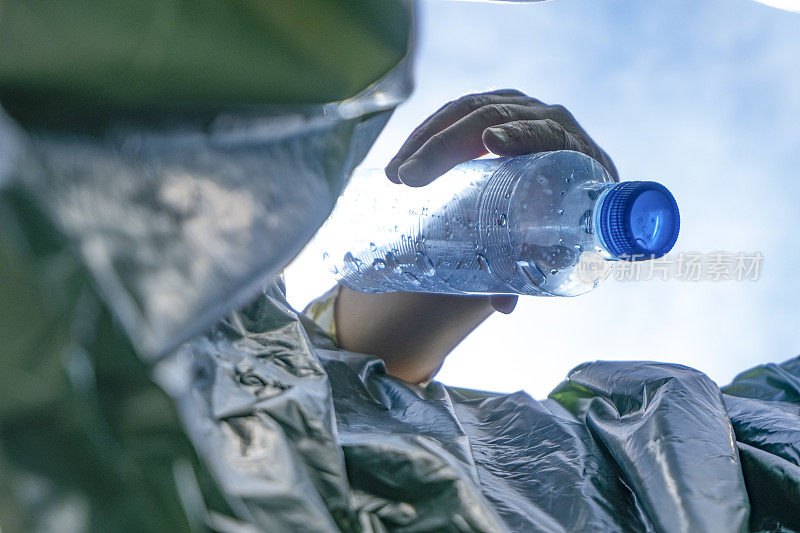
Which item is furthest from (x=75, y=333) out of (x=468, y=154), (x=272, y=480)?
(x=468, y=154)

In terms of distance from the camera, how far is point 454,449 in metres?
0.49

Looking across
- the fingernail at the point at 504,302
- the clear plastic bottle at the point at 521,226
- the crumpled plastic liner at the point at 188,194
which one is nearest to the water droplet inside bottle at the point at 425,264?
the clear plastic bottle at the point at 521,226

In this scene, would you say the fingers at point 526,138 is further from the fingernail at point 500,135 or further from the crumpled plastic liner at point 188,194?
the crumpled plastic liner at point 188,194

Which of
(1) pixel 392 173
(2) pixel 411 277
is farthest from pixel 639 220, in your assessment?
(2) pixel 411 277

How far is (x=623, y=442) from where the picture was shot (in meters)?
0.52

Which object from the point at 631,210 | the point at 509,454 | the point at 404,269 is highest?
the point at 631,210

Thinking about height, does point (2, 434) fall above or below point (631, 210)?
below

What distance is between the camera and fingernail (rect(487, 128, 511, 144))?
28.5 inches

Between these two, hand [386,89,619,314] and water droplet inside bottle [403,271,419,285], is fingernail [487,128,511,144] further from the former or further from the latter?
water droplet inside bottle [403,271,419,285]

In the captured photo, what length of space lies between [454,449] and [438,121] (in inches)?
19.1

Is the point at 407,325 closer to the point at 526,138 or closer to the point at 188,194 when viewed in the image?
the point at 526,138

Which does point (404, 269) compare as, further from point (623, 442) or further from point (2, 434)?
point (2, 434)

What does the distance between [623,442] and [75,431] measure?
43cm

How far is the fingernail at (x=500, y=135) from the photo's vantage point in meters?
0.72
